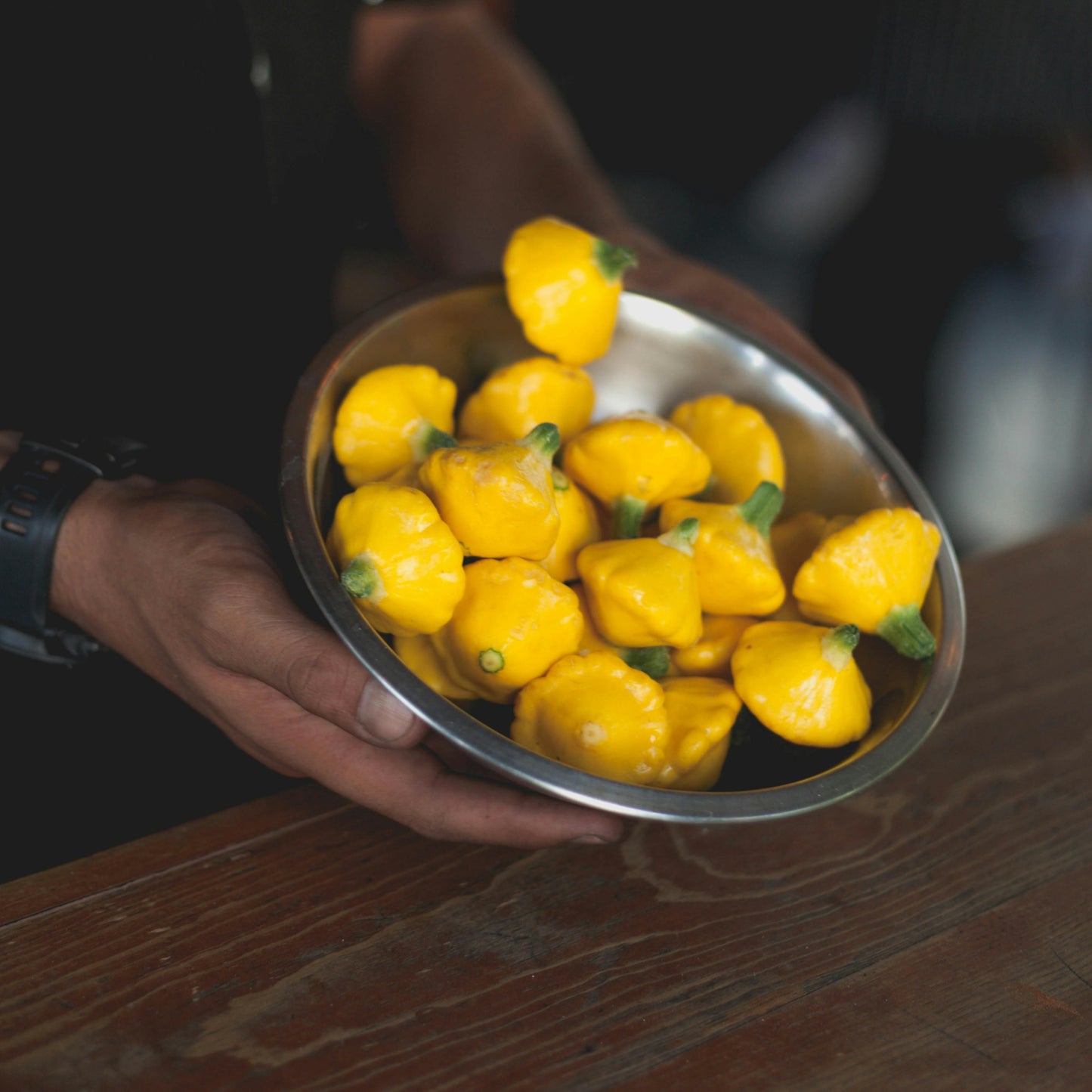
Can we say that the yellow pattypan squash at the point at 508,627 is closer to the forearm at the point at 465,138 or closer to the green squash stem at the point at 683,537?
the green squash stem at the point at 683,537

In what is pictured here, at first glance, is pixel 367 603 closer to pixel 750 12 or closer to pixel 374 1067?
pixel 374 1067

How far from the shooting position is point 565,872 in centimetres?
73

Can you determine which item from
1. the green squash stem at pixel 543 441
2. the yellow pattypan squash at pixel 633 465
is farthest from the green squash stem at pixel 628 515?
A: the green squash stem at pixel 543 441

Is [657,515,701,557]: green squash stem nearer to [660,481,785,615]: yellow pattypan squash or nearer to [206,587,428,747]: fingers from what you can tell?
[660,481,785,615]: yellow pattypan squash

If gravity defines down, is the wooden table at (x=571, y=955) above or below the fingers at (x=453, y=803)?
below

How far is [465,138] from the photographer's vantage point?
1.42m

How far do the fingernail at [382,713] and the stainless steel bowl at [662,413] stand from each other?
12 mm

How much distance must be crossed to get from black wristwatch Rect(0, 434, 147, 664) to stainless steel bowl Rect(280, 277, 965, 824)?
0.61 ft

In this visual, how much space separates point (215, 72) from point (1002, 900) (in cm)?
99

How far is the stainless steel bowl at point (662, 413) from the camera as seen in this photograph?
0.60 metres

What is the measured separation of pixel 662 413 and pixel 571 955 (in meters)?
0.51

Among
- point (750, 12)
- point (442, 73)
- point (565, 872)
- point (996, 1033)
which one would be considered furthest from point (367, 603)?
point (750, 12)

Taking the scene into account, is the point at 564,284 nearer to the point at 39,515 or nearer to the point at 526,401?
the point at 526,401

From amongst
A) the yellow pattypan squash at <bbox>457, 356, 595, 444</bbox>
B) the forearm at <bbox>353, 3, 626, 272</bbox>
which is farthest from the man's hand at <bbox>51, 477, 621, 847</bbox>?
the forearm at <bbox>353, 3, 626, 272</bbox>
